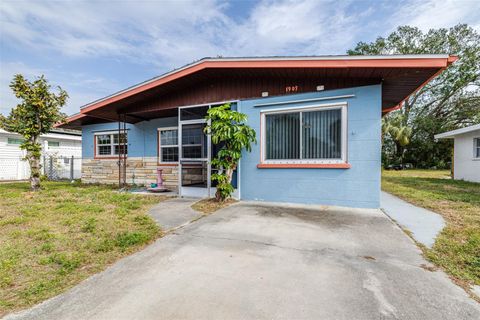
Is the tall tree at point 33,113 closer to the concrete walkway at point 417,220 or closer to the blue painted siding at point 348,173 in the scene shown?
the blue painted siding at point 348,173

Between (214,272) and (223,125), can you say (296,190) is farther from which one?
(214,272)

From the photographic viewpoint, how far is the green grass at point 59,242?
2.22 metres

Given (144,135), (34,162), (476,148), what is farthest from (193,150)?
(476,148)

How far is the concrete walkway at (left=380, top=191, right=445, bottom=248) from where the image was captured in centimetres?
350

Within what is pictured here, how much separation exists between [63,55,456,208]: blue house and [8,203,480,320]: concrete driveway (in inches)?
76.4

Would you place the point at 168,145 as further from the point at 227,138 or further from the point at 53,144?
the point at 53,144

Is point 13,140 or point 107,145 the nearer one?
point 107,145

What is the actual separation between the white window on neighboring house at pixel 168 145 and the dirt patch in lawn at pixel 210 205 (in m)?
3.74

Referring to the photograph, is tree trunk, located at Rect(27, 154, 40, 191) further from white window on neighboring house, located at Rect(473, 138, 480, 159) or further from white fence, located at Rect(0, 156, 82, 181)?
white window on neighboring house, located at Rect(473, 138, 480, 159)

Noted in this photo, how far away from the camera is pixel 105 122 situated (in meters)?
10.5

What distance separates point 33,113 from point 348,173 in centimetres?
1030

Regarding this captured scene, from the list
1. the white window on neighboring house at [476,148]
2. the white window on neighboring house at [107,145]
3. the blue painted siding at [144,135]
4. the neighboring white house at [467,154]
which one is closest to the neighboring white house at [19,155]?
the white window on neighboring house at [107,145]

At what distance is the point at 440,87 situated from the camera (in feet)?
70.9

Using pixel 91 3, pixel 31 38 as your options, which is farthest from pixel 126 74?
pixel 91 3
